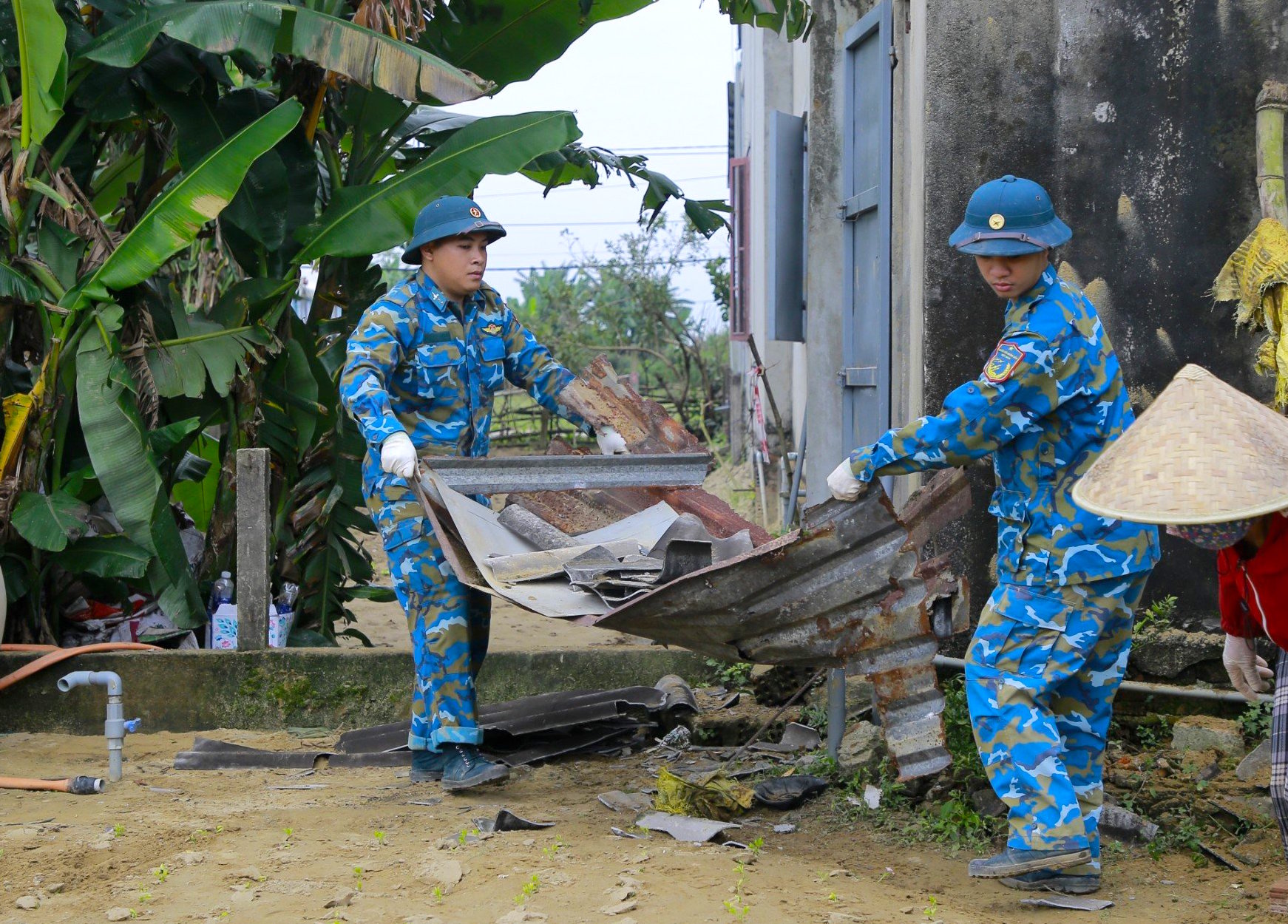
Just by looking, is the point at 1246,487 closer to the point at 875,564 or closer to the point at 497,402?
the point at 875,564

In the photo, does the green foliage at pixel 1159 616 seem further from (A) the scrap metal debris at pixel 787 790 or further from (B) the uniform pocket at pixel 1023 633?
(B) the uniform pocket at pixel 1023 633

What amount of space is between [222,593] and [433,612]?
1998 millimetres

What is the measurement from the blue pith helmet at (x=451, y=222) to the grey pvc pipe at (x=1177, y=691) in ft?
7.48

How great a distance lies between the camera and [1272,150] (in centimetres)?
444

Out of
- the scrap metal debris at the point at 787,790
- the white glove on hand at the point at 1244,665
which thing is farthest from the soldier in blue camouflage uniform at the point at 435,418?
the white glove on hand at the point at 1244,665

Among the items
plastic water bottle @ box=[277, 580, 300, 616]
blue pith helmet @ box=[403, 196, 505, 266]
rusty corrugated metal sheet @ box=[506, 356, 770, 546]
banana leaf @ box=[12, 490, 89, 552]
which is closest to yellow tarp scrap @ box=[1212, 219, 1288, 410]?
rusty corrugated metal sheet @ box=[506, 356, 770, 546]

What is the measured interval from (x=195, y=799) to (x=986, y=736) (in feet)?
A: 9.23

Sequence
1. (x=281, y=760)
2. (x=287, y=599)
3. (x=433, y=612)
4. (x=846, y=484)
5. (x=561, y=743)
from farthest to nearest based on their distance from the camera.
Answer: (x=287, y=599), (x=561, y=743), (x=281, y=760), (x=433, y=612), (x=846, y=484)

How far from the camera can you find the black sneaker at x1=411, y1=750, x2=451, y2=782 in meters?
4.73

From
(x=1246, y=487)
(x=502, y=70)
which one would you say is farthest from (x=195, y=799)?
(x=502, y=70)

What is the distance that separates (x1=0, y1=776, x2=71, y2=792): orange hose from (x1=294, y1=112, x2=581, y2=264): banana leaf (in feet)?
8.32

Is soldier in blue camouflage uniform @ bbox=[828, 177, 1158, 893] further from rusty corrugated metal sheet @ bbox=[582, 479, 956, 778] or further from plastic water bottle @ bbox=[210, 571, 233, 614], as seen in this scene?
plastic water bottle @ bbox=[210, 571, 233, 614]

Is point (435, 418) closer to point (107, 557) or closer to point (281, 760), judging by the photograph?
point (281, 760)

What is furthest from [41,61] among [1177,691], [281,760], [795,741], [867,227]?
[1177,691]
